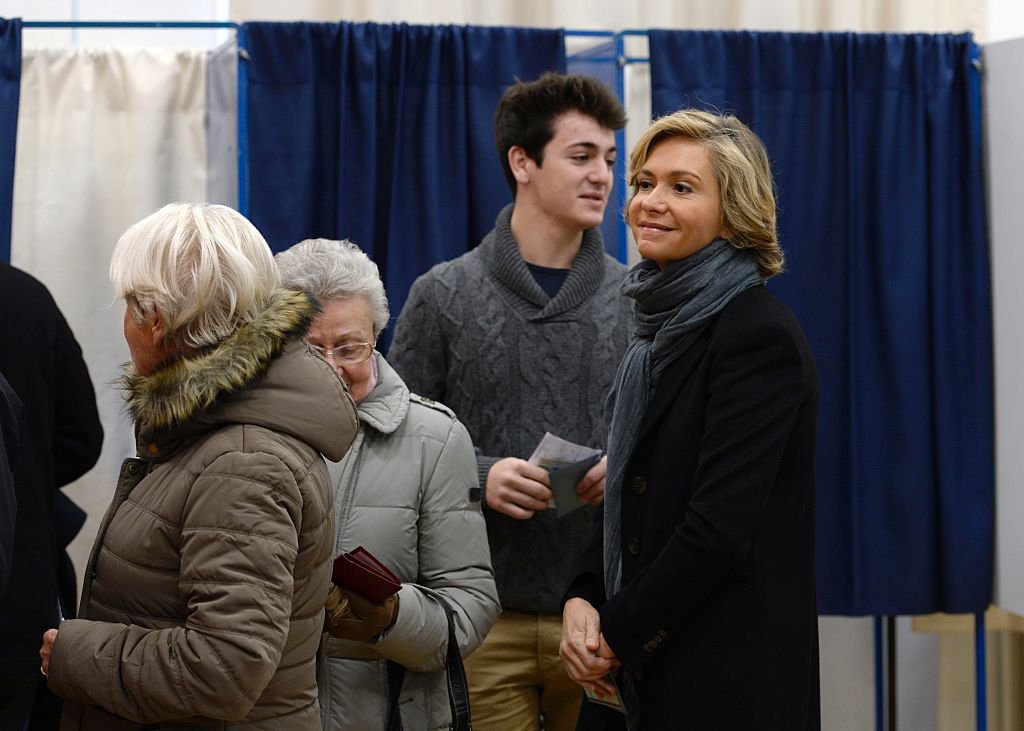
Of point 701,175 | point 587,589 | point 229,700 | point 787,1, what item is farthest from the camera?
point 787,1

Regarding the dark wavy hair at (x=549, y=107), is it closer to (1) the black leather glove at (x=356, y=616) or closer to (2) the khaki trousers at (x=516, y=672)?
(2) the khaki trousers at (x=516, y=672)

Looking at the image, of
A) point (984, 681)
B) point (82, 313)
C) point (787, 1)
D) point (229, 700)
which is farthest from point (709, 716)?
point (787, 1)

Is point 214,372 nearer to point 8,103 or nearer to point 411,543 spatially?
point 411,543

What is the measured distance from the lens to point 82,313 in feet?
10.8

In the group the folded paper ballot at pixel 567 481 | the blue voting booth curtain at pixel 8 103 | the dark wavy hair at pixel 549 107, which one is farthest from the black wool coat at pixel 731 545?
the blue voting booth curtain at pixel 8 103

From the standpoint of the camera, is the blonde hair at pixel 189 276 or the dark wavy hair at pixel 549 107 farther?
the dark wavy hair at pixel 549 107

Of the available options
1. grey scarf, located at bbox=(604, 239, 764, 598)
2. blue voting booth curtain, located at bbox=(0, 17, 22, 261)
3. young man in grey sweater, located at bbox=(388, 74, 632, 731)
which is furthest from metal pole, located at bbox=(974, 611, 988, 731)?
blue voting booth curtain, located at bbox=(0, 17, 22, 261)

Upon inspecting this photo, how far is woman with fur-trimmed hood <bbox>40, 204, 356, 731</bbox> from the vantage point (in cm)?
145

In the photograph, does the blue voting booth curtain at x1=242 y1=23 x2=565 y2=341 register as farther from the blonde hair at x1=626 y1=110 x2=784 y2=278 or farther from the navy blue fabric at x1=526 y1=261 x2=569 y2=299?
the blonde hair at x1=626 y1=110 x2=784 y2=278

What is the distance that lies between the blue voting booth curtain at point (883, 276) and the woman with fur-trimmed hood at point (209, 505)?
6.48 ft

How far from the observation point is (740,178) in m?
2.02

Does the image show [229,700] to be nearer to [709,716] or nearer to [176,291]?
[176,291]

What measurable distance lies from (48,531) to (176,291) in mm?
1253

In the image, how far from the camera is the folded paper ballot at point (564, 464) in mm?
2451
